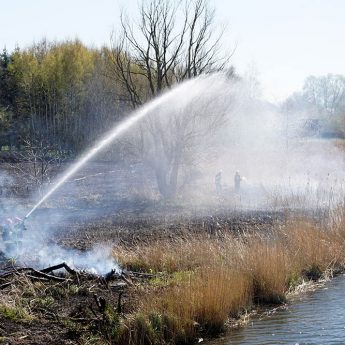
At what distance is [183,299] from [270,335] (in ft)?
4.73

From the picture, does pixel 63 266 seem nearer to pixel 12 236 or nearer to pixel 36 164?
pixel 12 236

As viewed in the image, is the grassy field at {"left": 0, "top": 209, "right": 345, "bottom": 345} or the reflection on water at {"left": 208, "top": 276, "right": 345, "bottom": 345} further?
the reflection on water at {"left": 208, "top": 276, "right": 345, "bottom": 345}

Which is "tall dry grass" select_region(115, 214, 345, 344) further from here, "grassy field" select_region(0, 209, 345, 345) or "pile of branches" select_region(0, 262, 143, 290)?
"pile of branches" select_region(0, 262, 143, 290)

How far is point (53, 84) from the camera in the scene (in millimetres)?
45281

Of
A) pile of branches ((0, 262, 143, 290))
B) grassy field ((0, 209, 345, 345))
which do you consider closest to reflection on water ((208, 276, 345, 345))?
grassy field ((0, 209, 345, 345))

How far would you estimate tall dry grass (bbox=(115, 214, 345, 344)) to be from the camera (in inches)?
318

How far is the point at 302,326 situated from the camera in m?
8.89

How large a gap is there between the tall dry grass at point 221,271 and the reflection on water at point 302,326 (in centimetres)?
36

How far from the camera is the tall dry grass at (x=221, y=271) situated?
8086 mm

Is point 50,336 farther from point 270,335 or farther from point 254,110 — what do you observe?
point 254,110

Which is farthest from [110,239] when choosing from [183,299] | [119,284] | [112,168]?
[112,168]

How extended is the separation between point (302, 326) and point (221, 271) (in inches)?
57.2

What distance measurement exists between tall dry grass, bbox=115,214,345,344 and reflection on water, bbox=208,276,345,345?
0.36 m

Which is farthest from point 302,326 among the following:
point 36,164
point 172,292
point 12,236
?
point 36,164
